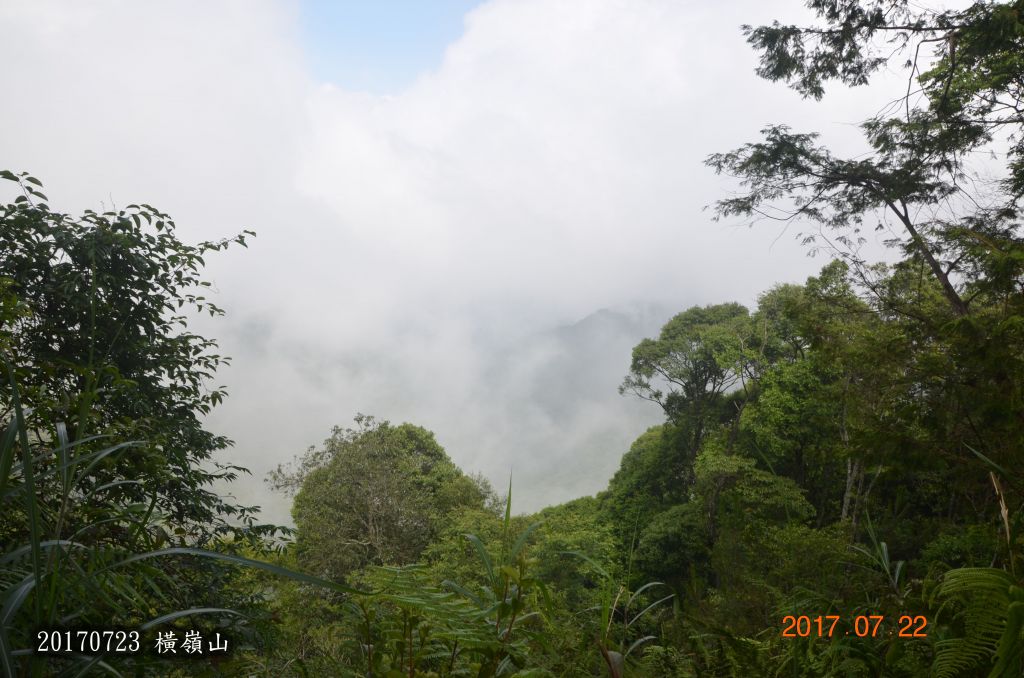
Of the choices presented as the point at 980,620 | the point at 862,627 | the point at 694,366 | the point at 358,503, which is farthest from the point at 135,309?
the point at 694,366

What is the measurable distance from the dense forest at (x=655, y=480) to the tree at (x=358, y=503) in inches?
2.5

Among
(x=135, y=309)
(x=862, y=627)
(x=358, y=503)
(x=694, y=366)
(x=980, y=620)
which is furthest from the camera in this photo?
(x=694, y=366)

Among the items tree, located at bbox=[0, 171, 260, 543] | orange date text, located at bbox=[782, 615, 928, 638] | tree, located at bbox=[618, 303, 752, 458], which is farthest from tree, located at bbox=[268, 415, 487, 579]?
orange date text, located at bbox=[782, 615, 928, 638]

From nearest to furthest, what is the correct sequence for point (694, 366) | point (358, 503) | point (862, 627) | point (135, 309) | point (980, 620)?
point (980, 620)
point (862, 627)
point (135, 309)
point (358, 503)
point (694, 366)

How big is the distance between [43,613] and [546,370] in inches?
3031

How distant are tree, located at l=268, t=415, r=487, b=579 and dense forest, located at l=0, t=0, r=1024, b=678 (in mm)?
63

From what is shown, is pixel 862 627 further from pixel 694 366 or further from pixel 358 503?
pixel 694 366

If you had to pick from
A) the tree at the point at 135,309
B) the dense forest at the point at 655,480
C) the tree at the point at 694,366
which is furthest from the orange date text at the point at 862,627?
the tree at the point at 694,366

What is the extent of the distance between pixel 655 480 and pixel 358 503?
7153 millimetres

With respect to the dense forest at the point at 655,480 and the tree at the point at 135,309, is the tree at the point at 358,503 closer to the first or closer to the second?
the dense forest at the point at 655,480

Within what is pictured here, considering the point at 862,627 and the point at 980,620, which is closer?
the point at 980,620

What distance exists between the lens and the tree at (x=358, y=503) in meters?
12.2

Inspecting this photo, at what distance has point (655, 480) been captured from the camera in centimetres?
1467

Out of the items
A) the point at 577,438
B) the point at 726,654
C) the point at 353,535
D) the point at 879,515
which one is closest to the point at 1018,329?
the point at 726,654
